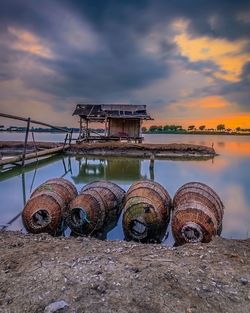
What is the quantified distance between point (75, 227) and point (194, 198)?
9.30 ft

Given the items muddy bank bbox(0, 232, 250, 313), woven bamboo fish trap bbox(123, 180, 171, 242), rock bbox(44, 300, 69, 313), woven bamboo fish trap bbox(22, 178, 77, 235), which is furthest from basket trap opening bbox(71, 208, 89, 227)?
rock bbox(44, 300, 69, 313)

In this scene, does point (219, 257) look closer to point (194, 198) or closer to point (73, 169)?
point (194, 198)

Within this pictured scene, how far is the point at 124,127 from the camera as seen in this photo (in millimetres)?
36188

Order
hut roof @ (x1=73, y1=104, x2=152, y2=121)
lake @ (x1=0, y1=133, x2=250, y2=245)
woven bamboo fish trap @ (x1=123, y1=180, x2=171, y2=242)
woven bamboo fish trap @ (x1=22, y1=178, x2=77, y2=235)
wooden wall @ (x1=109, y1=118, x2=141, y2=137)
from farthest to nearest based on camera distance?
wooden wall @ (x1=109, y1=118, x2=141, y2=137) < hut roof @ (x1=73, y1=104, x2=152, y2=121) < lake @ (x1=0, y1=133, x2=250, y2=245) < woven bamboo fish trap @ (x1=22, y1=178, x2=77, y2=235) < woven bamboo fish trap @ (x1=123, y1=180, x2=171, y2=242)

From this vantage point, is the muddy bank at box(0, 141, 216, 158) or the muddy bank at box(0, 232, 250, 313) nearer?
the muddy bank at box(0, 232, 250, 313)

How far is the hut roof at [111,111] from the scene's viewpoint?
33.6 metres

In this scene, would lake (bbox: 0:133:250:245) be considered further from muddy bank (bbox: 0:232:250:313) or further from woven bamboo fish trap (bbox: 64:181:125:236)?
muddy bank (bbox: 0:232:250:313)

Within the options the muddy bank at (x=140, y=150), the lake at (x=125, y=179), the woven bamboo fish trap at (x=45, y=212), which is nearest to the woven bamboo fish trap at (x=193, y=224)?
the lake at (x=125, y=179)

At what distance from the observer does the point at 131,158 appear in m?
26.7

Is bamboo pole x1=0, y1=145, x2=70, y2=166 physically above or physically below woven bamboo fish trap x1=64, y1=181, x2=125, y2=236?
above

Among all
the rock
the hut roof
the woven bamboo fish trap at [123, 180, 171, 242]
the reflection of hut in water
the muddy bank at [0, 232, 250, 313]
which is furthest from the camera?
the hut roof

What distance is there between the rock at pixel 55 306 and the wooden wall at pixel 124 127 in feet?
107

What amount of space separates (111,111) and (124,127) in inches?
104

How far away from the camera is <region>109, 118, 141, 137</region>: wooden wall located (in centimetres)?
3591
